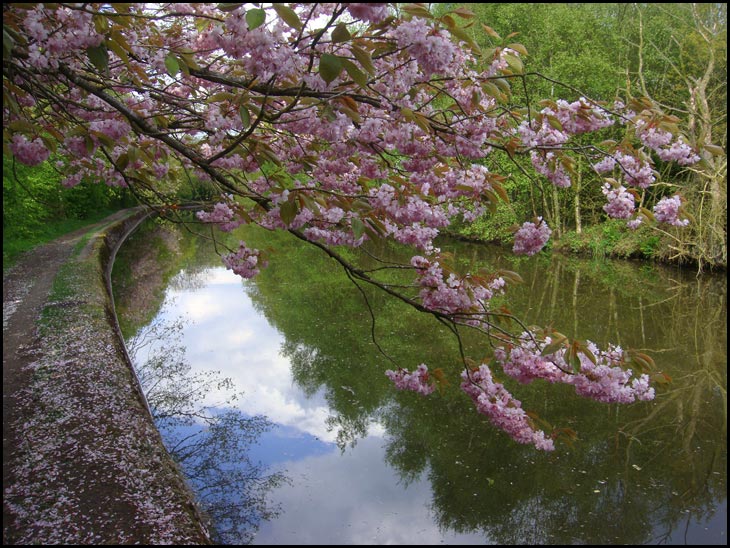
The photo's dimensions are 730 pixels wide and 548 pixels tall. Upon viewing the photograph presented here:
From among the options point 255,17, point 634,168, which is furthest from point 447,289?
point 255,17

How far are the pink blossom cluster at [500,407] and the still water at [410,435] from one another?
4.07 ft

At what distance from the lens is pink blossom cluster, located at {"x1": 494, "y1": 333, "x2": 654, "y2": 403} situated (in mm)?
2516

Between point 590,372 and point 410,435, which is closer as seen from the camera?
point 590,372

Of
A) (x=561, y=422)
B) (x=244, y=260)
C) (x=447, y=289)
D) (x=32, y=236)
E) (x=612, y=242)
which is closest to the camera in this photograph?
(x=447, y=289)

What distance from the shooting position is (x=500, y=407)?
283 centimetres

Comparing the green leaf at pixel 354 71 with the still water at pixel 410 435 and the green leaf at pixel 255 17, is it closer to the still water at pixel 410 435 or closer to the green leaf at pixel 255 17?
the green leaf at pixel 255 17

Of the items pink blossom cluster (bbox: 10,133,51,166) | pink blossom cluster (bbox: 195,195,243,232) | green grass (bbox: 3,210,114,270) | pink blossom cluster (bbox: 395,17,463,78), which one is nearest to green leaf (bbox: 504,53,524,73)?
pink blossom cluster (bbox: 395,17,463,78)

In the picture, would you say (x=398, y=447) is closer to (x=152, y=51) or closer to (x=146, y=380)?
(x=146, y=380)

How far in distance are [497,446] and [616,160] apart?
2880 millimetres

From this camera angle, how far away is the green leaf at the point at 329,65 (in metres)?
1.73

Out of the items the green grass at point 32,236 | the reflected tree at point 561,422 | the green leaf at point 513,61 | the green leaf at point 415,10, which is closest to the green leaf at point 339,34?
the green leaf at point 415,10

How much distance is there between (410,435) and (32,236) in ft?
38.2

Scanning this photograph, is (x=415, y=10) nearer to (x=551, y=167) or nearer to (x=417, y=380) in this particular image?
(x=551, y=167)

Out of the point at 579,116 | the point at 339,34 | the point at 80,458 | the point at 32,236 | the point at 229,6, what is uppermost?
the point at 229,6
